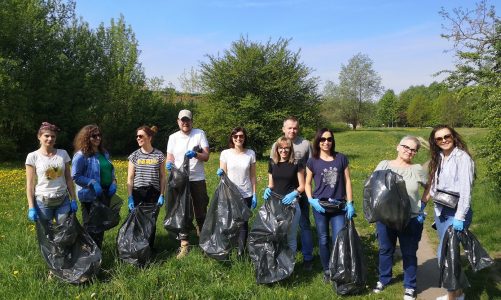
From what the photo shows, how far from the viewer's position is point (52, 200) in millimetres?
4195

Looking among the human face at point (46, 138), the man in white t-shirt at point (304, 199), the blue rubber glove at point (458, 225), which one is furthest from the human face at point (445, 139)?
the human face at point (46, 138)

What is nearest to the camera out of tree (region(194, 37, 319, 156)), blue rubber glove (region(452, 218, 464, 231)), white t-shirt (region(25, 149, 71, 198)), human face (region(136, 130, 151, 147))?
blue rubber glove (region(452, 218, 464, 231))

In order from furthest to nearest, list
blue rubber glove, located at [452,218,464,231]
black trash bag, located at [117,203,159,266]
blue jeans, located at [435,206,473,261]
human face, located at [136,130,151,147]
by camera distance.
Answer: human face, located at [136,130,151,147]
black trash bag, located at [117,203,159,266]
blue jeans, located at [435,206,473,261]
blue rubber glove, located at [452,218,464,231]

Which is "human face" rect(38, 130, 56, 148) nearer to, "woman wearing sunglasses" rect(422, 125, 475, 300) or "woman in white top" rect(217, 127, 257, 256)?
"woman in white top" rect(217, 127, 257, 256)

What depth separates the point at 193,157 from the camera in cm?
482

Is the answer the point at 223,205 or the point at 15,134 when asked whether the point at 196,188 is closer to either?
the point at 223,205

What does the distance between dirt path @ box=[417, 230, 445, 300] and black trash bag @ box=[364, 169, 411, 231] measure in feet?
2.91

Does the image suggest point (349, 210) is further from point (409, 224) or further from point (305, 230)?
point (305, 230)

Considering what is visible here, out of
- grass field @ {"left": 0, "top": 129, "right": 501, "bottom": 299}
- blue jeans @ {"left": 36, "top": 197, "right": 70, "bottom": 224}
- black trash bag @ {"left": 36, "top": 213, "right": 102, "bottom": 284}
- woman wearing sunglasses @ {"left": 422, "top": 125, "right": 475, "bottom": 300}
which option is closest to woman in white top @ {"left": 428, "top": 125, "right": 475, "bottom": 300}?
woman wearing sunglasses @ {"left": 422, "top": 125, "right": 475, "bottom": 300}

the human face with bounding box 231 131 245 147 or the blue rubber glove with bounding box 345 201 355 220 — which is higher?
the human face with bounding box 231 131 245 147

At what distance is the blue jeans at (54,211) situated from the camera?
13.7 ft

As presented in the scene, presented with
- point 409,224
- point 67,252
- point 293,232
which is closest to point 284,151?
point 293,232

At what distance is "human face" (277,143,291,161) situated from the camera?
4.46 metres

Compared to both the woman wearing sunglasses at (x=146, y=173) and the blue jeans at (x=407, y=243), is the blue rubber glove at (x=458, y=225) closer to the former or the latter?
the blue jeans at (x=407, y=243)
